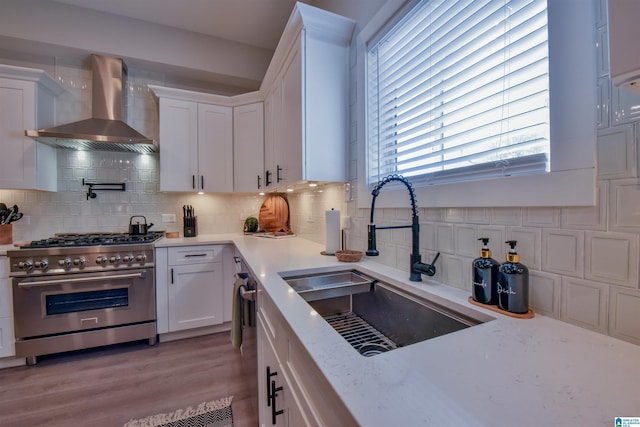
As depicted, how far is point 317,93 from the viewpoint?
1.76 meters

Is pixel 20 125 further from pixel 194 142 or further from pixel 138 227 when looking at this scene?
pixel 194 142

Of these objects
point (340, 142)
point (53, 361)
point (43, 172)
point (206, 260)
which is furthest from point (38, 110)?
point (340, 142)

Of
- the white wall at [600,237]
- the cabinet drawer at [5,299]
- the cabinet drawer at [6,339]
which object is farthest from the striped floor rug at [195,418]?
the white wall at [600,237]

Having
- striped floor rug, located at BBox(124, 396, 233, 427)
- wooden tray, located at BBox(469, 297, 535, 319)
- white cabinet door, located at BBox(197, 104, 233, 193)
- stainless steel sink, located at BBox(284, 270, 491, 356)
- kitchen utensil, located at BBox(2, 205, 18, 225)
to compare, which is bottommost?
striped floor rug, located at BBox(124, 396, 233, 427)

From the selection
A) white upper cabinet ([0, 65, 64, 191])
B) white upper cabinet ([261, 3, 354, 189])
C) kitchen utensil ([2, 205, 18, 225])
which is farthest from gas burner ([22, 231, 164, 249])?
white upper cabinet ([261, 3, 354, 189])

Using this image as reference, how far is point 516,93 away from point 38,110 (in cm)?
346

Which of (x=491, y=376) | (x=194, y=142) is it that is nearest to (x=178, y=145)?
(x=194, y=142)

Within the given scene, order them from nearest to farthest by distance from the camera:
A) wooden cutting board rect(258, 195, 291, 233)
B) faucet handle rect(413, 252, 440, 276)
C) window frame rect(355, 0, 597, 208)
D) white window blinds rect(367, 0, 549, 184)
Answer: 1. window frame rect(355, 0, 597, 208)
2. white window blinds rect(367, 0, 549, 184)
3. faucet handle rect(413, 252, 440, 276)
4. wooden cutting board rect(258, 195, 291, 233)

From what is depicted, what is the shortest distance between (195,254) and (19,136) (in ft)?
5.70

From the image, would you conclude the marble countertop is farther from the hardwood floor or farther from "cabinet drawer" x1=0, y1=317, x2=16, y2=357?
"cabinet drawer" x1=0, y1=317, x2=16, y2=357

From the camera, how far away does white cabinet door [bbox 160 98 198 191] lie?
271 cm

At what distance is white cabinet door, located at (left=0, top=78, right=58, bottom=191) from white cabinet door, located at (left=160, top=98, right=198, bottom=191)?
0.94 meters

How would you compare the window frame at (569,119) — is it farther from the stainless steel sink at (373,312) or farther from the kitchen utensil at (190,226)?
the kitchen utensil at (190,226)

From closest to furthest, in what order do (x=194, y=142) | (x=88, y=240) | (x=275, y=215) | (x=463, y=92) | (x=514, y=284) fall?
(x=514, y=284) → (x=463, y=92) → (x=88, y=240) → (x=194, y=142) → (x=275, y=215)
